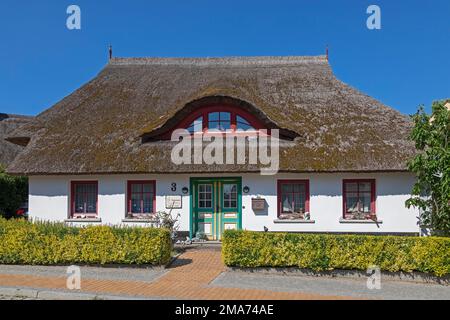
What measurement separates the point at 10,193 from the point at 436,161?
2250cm

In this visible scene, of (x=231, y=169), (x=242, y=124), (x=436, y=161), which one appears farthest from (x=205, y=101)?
(x=436, y=161)

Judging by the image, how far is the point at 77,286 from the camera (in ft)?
30.2

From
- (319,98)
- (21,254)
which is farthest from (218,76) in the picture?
(21,254)

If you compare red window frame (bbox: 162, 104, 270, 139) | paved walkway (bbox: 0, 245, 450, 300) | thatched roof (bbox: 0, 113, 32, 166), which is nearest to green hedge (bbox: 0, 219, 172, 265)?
paved walkway (bbox: 0, 245, 450, 300)

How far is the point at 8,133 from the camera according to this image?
87.5ft

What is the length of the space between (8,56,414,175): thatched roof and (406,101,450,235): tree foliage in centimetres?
192

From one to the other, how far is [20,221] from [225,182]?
23.0 feet

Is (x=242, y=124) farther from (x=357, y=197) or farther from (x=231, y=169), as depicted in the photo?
(x=357, y=197)

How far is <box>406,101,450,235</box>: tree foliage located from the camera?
11234 millimetres

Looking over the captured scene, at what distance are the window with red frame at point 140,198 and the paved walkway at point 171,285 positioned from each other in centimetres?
438
